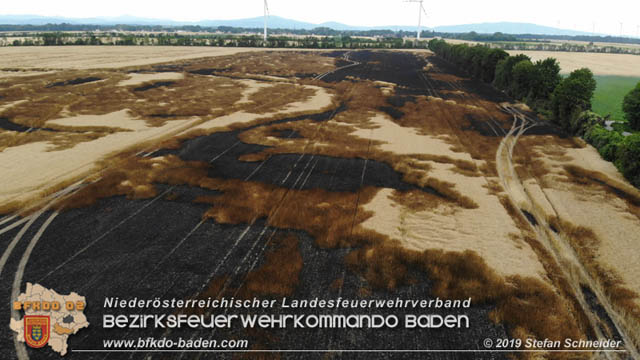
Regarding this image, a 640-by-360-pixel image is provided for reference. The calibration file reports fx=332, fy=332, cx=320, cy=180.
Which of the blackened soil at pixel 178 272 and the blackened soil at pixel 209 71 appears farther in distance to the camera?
the blackened soil at pixel 209 71

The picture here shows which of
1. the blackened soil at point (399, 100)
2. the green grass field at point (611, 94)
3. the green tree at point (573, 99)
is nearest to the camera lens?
the green tree at point (573, 99)

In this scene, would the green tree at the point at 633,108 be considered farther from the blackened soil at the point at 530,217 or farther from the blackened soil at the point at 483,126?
the blackened soil at the point at 530,217

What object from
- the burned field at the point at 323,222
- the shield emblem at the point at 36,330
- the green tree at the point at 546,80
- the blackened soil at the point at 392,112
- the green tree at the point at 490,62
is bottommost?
the shield emblem at the point at 36,330

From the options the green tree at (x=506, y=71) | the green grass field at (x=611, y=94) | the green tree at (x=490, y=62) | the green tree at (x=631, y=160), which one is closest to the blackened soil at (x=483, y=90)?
the green tree at (x=506, y=71)

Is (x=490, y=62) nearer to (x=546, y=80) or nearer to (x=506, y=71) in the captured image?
(x=506, y=71)

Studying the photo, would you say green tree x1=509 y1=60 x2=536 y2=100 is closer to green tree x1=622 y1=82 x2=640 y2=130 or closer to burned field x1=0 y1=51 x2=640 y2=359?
green tree x1=622 y1=82 x2=640 y2=130

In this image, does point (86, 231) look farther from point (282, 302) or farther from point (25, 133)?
point (25, 133)
